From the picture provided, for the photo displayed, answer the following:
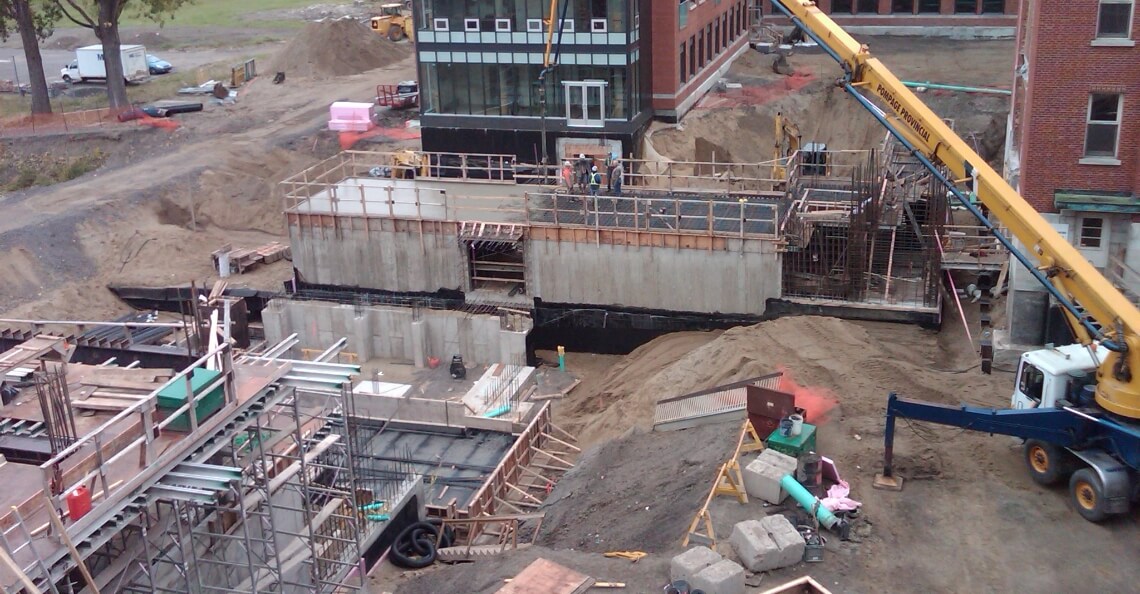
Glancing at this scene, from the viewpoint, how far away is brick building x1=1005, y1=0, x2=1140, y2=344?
24.8m

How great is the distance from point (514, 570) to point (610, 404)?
35.8 feet

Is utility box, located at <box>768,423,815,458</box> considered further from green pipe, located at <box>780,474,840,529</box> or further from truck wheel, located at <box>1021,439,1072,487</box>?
truck wheel, located at <box>1021,439,1072,487</box>

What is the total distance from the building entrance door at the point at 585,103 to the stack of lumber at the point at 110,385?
2795 cm

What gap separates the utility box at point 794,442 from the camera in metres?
21.2

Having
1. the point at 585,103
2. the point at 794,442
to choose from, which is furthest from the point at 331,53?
the point at 794,442

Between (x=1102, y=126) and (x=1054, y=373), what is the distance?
845 cm

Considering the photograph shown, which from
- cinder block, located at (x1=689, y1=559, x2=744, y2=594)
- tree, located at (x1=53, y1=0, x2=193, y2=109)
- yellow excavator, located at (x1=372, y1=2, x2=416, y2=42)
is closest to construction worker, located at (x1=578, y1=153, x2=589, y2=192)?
cinder block, located at (x1=689, y1=559, x2=744, y2=594)

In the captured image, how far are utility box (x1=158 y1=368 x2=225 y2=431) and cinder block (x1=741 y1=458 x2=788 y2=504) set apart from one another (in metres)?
9.87

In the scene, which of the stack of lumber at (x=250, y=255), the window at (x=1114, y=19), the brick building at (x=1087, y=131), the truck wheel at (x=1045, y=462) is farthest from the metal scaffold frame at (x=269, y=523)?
the stack of lumber at (x=250, y=255)

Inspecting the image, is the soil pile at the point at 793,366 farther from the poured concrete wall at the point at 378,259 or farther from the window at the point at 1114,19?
the window at the point at 1114,19

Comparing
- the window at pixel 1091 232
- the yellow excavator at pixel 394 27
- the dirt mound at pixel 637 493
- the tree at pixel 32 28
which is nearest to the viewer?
the dirt mound at pixel 637 493

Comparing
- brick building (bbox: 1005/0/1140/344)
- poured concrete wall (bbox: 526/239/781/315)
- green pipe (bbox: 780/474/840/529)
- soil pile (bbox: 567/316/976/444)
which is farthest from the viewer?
poured concrete wall (bbox: 526/239/781/315)

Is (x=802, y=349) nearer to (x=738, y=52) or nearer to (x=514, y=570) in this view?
(x=514, y=570)

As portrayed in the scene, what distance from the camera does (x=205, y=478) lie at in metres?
14.2
